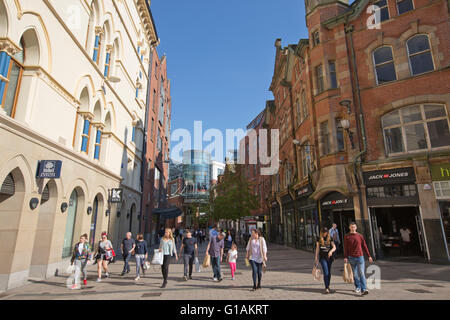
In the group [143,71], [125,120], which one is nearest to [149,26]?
[143,71]

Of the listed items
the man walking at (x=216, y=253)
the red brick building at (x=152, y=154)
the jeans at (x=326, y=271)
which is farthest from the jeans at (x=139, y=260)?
the red brick building at (x=152, y=154)

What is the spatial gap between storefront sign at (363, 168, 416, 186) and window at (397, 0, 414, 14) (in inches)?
349

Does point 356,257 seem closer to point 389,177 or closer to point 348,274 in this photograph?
point 348,274

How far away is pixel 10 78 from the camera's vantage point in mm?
8508

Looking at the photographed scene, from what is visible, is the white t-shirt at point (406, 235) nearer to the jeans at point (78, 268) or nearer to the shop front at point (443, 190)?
the shop front at point (443, 190)

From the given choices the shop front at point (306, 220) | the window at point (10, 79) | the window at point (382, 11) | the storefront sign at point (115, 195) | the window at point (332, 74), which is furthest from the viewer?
the shop front at point (306, 220)

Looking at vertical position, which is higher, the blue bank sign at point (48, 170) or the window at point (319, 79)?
the window at point (319, 79)

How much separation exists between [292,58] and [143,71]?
1322cm

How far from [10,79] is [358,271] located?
11798 millimetres

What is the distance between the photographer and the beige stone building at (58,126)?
26.6 feet

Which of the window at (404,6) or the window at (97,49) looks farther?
the window at (404,6)

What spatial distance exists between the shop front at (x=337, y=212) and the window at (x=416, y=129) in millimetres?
3614

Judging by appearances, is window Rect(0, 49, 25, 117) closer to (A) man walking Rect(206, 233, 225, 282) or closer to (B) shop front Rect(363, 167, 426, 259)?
(A) man walking Rect(206, 233, 225, 282)

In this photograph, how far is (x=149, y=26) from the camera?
81.0 feet
